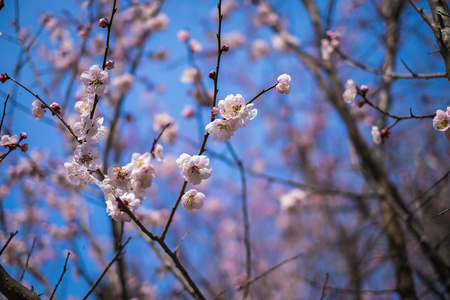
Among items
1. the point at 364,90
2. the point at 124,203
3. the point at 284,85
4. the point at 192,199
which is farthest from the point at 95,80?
the point at 364,90

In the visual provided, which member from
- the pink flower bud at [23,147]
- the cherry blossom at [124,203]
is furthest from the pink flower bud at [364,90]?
the pink flower bud at [23,147]

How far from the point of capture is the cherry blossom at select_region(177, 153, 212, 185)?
1449 millimetres

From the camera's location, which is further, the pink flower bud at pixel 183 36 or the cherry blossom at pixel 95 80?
the pink flower bud at pixel 183 36

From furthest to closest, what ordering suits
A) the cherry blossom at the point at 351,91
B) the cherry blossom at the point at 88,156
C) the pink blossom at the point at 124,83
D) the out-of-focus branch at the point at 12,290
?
the pink blossom at the point at 124,83 → the cherry blossom at the point at 351,91 → the cherry blossom at the point at 88,156 → the out-of-focus branch at the point at 12,290

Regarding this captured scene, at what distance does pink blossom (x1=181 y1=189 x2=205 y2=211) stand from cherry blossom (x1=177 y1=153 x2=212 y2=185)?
0.33 feet

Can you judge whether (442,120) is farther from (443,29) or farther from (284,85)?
(284,85)

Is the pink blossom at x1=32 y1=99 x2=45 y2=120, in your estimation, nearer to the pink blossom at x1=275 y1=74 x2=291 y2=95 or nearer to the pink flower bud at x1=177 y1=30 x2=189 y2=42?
the pink blossom at x1=275 y1=74 x2=291 y2=95

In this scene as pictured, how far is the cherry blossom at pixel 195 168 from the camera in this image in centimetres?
145

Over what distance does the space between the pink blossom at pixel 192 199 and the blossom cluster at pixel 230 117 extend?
331 mm

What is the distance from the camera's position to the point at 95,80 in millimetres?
1471

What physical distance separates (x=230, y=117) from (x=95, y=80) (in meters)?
0.71

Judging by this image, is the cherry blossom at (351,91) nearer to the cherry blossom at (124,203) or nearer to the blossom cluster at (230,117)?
the blossom cluster at (230,117)

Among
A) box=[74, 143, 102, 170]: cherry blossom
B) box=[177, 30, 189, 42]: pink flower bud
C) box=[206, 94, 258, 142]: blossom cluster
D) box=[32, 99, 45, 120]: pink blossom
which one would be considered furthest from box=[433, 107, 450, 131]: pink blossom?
box=[177, 30, 189, 42]: pink flower bud

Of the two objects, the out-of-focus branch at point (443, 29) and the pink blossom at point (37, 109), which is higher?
the out-of-focus branch at point (443, 29)
